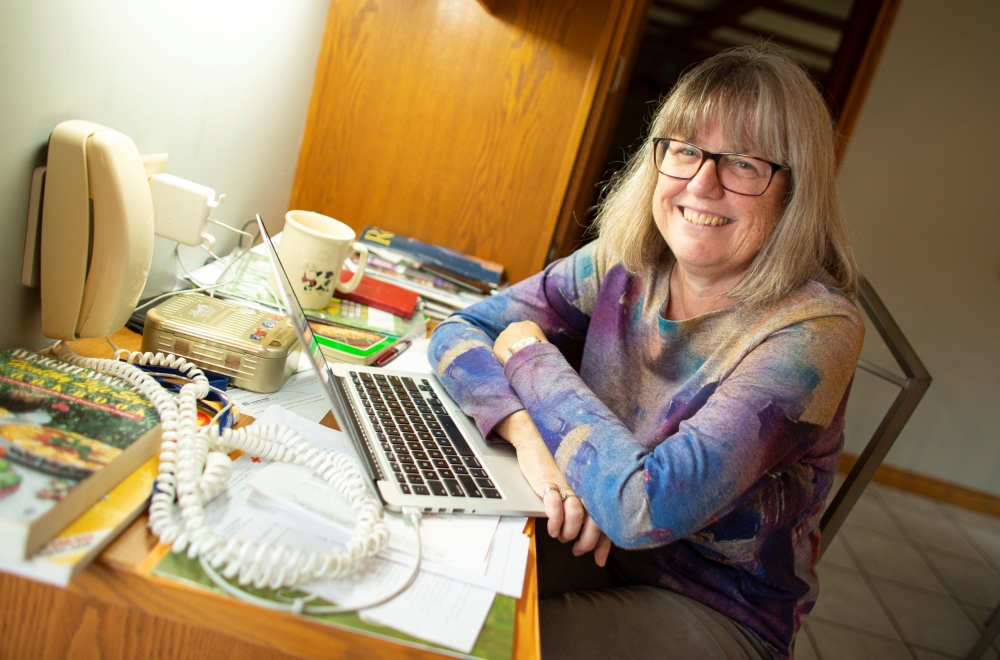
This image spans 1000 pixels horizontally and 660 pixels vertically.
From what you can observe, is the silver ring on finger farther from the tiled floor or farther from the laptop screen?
the tiled floor

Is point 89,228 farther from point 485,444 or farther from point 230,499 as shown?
point 485,444

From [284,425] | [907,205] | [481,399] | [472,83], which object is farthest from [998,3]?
[284,425]

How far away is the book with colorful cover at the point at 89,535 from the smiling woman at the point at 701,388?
1.45 ft

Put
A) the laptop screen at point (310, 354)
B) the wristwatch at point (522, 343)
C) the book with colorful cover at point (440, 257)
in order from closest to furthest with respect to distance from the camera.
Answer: the laptop screen at point (310, 354)
the wristwatch at point (522, 343)
the book with colorful cover at point (440, 257)

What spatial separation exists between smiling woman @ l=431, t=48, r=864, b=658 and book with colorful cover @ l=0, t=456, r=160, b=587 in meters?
0.44

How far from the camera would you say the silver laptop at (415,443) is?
29.0 inches

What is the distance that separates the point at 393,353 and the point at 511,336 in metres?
0.23

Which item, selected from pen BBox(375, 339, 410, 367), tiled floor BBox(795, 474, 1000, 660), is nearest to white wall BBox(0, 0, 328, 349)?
pen BBox(375, 339, 410, 367)

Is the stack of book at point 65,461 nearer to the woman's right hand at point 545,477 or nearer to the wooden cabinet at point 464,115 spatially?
the woman's right hand at point 545,477

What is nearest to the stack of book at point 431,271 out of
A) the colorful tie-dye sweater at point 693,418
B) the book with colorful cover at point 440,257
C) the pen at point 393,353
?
the book with colorful cover at point 440,257

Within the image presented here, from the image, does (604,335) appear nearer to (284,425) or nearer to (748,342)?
(748,342)

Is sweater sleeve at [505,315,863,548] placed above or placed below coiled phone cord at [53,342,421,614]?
above

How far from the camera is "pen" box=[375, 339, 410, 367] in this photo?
118 cm

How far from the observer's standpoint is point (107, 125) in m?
0.88
